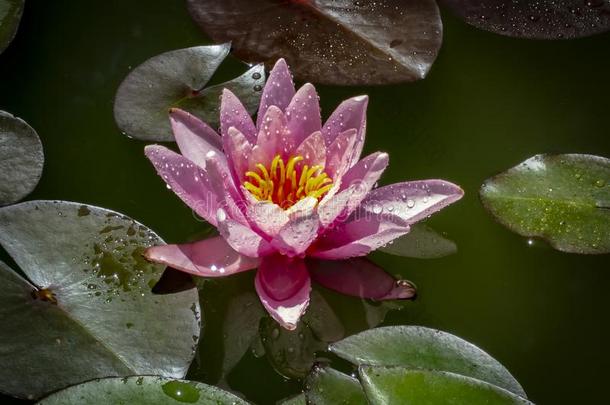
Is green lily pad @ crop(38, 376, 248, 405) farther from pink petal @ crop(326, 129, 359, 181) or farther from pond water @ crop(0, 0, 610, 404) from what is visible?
pink petal @ crop(326, 129, 359, 181)

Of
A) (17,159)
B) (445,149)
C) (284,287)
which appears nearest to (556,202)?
(445,149)

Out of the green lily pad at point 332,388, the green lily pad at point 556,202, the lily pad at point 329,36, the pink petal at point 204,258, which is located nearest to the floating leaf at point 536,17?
the lily pad at point 329,36

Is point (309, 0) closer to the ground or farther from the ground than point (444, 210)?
farther from the ground

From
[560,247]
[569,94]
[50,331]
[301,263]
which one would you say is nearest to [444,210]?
[560,247]

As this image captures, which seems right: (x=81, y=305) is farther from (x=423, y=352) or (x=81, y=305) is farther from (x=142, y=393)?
(x=423, y=352)

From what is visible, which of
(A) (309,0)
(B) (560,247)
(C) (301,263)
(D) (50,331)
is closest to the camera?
(D) (50,331)

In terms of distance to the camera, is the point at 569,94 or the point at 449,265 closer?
the point at 449,265

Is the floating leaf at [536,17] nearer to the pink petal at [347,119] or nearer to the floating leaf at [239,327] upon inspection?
the pink petal at [347,119]

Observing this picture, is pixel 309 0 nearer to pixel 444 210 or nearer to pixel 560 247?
pixel 444 210
